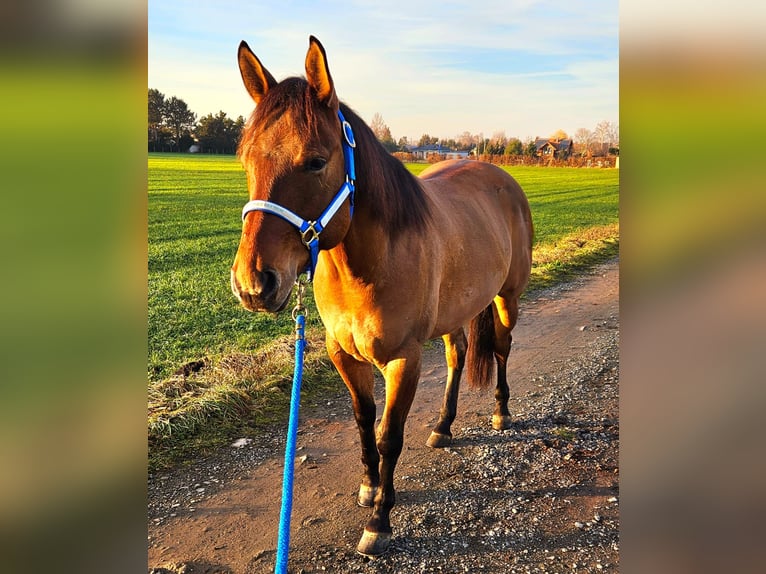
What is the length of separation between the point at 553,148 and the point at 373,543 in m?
57.2

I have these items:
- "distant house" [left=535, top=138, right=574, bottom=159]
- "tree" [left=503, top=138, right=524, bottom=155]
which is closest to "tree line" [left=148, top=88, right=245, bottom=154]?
"tree" [left=503, top=138, right=524, bottom=155]

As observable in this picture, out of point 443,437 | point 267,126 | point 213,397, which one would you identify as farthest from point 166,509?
point 267,126

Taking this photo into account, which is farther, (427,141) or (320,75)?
(427,141)

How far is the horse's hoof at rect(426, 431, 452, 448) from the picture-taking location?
428cm

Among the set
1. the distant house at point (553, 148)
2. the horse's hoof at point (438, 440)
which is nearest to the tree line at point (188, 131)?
the distant house at point (553, 148)

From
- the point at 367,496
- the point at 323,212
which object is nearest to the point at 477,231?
the point at 323,212

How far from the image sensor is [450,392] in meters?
4.50

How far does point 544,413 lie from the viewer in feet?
15.9

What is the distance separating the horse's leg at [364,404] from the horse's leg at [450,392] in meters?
0.87

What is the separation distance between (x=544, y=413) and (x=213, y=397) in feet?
10.1

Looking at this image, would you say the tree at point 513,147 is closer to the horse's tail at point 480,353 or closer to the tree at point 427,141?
the tree at point 427,141

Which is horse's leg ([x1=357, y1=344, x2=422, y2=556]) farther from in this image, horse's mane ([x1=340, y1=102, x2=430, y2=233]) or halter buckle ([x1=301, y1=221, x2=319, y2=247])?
halter buckle ([x1=301, y1=221, x2=319, y2=247])

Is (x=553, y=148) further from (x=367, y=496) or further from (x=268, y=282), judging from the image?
(x=268, y=282)
